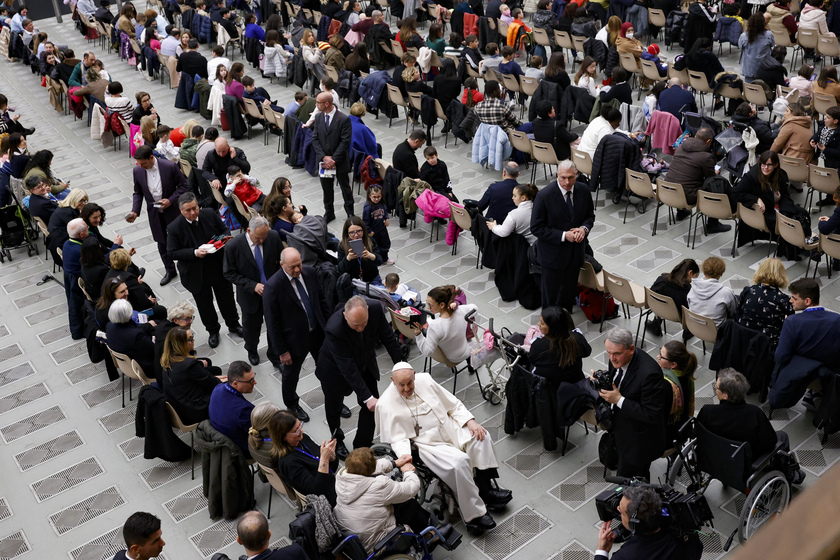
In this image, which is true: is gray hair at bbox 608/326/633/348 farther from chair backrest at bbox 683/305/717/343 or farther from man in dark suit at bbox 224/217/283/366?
man in dark suit at bbox 224/217/283/366

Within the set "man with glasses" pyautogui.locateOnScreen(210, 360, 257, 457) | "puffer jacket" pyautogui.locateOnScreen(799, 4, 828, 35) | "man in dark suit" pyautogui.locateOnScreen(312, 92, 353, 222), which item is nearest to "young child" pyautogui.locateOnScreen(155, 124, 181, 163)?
"man in dark suit" pyautogui.locateOnScreen(312, 92, 353, 222)

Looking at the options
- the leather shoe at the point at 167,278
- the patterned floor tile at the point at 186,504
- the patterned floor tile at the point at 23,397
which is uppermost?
the patterned floor tile at the point at 186,504

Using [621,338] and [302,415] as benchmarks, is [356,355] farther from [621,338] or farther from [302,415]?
[621,338]

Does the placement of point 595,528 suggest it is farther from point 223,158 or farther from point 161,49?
point 161,49

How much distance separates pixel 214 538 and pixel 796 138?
7632 mm

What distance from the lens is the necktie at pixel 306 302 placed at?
23.0 feet

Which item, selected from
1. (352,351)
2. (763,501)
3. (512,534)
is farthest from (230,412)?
Result: (763,501)

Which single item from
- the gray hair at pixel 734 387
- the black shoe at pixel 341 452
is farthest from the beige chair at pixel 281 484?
the gray hair at pixel 734 387

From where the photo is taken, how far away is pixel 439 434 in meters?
5.86

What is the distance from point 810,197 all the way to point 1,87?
1653 centimetres

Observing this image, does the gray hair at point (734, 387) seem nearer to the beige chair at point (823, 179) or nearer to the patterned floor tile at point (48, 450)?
the beige chair at point (823, 179)

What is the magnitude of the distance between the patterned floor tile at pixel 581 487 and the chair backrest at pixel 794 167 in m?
4.91

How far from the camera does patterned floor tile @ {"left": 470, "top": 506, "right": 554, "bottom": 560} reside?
5934mm

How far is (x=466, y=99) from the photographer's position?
12453mm
